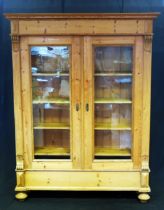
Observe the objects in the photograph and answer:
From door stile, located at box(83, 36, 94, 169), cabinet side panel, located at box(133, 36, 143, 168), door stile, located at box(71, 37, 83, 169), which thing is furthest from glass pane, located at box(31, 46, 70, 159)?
cabinet side panel, located at box(133, 36, 143, 168)

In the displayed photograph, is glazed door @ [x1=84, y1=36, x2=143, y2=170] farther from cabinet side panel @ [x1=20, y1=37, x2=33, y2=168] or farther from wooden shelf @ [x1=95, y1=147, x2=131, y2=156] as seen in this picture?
cabinet side panel @ [x1=20, y1=37, x2=33, y2=168]

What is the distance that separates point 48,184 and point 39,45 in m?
1.44

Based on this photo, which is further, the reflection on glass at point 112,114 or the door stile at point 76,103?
the reflection on glass at point 112,114

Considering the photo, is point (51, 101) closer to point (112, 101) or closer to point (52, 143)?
point (52, 143)

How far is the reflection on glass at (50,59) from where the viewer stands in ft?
10.8

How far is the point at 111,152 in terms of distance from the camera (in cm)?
347

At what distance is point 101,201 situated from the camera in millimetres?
3406

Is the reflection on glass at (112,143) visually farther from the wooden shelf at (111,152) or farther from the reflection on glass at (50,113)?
the reflection on glass at (50,113)

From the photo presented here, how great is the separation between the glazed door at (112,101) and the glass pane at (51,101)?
0.83 feet

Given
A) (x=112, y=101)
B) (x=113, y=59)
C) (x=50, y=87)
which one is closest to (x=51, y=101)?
(x=50, y=87)

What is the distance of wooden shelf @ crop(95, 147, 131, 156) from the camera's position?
11.2 feet

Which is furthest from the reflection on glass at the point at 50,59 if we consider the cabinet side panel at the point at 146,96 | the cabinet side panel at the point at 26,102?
the cabinet side panel at the point at 146,96

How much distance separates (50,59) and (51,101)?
45 cm

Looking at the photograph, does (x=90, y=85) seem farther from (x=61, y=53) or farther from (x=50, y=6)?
(x=50, y=6)
